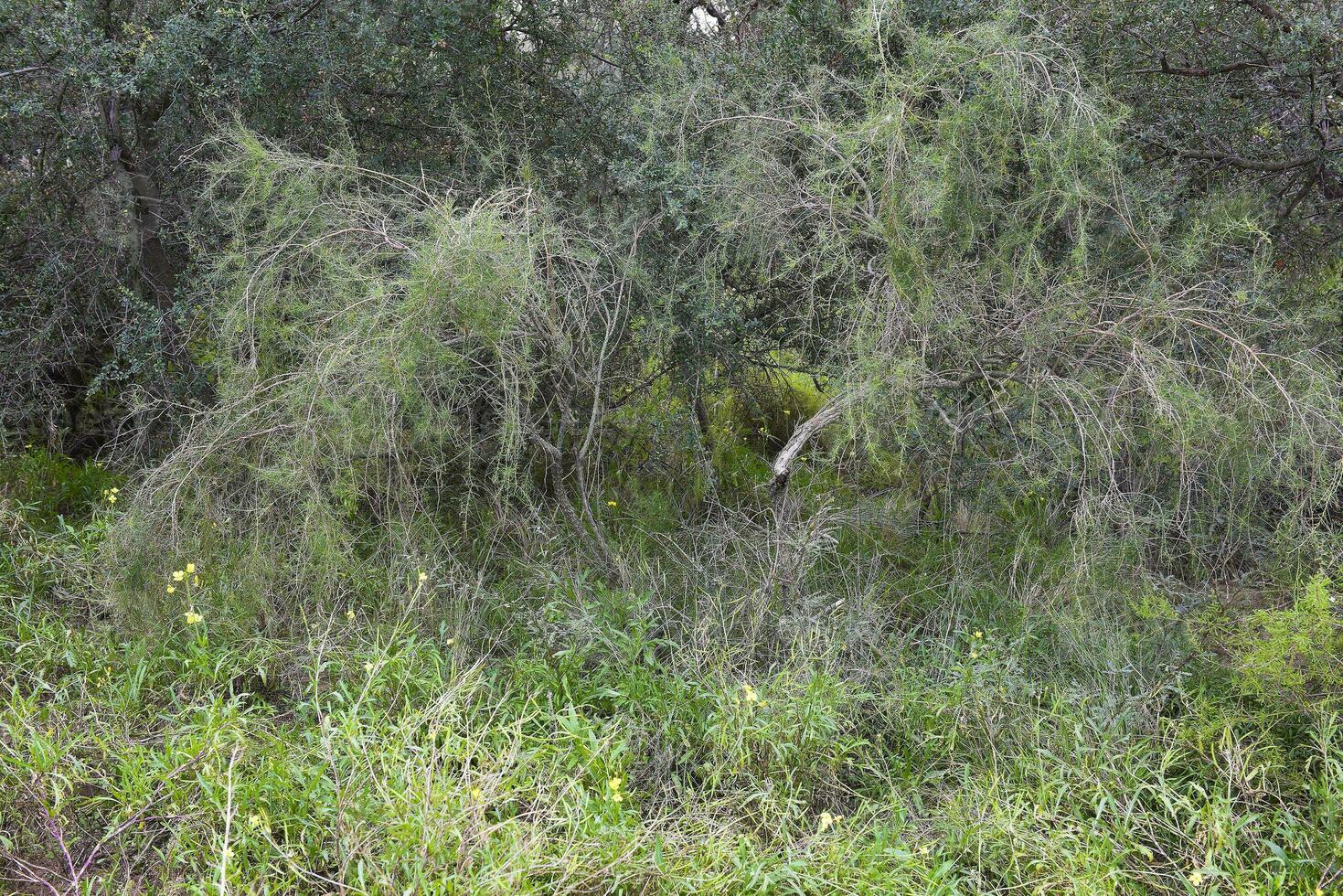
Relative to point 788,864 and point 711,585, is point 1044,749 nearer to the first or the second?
point 788,864

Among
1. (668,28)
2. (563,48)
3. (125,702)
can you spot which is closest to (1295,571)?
(668,28)

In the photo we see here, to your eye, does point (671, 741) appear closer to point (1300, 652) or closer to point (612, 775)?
point (612, 775)

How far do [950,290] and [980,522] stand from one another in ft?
3.74

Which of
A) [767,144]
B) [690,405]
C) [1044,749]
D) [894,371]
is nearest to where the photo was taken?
[1044,749]

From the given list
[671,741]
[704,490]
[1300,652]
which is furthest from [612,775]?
[1300,652]

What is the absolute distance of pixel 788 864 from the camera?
2885 millimetres

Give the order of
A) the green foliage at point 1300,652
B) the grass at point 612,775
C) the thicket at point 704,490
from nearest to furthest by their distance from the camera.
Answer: the grass at point 612,775 → the thicket at point 704,490 → the green foliage at point 1300,652

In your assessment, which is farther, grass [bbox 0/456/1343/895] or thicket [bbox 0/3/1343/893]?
thicket [bbox 0/3/1343/893]

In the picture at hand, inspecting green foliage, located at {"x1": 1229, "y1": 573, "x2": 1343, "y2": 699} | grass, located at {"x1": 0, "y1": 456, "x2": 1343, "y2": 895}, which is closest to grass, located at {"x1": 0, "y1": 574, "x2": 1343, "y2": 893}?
grass, located at {"x1": 0, "y1": 456, "x2": 1343, "y2": 895}

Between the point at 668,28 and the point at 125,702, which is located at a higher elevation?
the point at 668,28

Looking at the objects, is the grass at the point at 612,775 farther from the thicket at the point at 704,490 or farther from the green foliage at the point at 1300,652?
the green foliage at the point at 1300,652

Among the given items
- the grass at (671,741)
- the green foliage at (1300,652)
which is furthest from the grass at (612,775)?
the green foliage at (1300,652)

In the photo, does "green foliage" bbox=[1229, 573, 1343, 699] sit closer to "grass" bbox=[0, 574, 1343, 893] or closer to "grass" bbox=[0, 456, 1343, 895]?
"grass" bbox=[0, 456, 1343, 895]

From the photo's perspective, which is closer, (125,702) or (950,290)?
(125,702)
